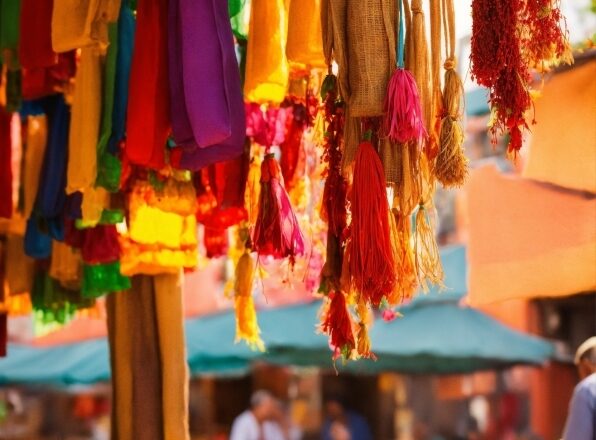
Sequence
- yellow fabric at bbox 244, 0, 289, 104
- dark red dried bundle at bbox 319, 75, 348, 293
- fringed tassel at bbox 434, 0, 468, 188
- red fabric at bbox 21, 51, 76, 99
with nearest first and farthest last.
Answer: fringed tassel at bbox 434, 0, 468, 188 → dark red dried bundle at bbox 319, 75, 348, 293 → yellow fabric at bbox 244, 0, 289, 104 → red fabric at bbox 21, 51, 76, 99

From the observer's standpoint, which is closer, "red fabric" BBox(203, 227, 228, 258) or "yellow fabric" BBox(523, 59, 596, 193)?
"yellow fabric" BBox(523, 59, 596, 193)

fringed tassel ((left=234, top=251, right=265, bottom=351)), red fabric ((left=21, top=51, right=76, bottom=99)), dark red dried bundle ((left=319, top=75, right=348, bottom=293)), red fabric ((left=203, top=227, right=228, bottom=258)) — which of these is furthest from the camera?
red fabric ((left=203, top=227, right=228, bottom=258))

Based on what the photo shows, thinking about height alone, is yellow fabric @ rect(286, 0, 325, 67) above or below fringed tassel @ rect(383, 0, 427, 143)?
above

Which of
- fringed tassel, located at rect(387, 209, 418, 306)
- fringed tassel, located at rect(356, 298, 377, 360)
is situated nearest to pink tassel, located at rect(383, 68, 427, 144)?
fringed tassel, located at rect(387, 209, 418, 306)

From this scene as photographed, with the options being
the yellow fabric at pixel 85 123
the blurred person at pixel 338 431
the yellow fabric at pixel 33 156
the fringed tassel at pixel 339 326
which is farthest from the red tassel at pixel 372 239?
the blurred person at pixel 338 431

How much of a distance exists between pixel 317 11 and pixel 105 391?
1209cm

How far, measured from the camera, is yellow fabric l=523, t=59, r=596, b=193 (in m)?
3.59

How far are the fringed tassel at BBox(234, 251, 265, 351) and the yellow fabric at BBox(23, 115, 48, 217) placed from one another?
1.10 metres

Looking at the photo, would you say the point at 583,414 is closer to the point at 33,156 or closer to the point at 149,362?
the point at 149,362

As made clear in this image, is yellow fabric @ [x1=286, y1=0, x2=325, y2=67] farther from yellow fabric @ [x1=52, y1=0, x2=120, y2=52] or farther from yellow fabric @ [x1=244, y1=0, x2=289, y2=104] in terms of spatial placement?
yellow fabric @ [x1=52, y1=0, x2=120, y2=52]

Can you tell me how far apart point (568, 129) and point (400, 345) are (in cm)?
541

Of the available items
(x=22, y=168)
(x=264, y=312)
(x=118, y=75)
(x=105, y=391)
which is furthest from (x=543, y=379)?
(x=118, y=75)

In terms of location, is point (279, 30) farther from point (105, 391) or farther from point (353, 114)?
point (105, 391)

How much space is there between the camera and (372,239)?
2.73 m
